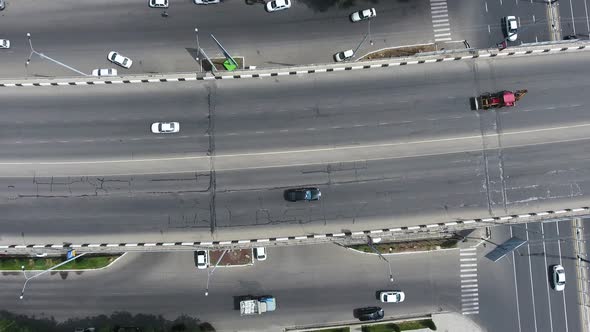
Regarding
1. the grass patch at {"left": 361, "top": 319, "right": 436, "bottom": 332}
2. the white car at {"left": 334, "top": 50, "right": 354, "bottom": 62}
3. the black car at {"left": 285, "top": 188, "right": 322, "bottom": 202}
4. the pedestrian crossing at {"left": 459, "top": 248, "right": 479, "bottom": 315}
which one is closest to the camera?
the black car at {"left": 285, "top": 188, "right": 322, "bottom": 202}

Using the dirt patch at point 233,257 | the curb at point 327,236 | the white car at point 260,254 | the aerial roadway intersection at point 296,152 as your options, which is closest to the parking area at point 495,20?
the aerial roadway intersection at point 296,152

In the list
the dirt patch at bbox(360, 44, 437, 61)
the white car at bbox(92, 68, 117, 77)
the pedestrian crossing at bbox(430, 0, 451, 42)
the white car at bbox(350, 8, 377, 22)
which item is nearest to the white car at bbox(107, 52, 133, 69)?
the white car at bbox(92, 68, 117, 77)

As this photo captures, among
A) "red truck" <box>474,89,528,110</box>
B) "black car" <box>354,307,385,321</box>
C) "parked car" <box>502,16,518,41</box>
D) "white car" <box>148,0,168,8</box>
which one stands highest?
"white car" <box>148,0,168,8</box>

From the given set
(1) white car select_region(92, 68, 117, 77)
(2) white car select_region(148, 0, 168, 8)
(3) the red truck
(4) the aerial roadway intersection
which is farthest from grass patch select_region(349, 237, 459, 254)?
(2) white car select_region(148, 0, 168, 8)

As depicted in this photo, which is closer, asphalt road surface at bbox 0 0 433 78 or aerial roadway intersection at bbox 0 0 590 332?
A: aerial roadway intersection at bbox 0 0 590 332

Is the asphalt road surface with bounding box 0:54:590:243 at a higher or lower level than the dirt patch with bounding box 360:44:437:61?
lower

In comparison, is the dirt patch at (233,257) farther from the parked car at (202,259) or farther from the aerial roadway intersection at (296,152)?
the aerial roadway intersection at (296,152)

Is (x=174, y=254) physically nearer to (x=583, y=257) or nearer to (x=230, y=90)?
(x=230, y=90)

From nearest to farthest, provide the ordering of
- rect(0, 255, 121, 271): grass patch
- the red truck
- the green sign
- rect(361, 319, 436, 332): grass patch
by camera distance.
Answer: the red truck, the green sign, rect(0, 255, 121, 271): grass patch, rect(361, 319, 436, 332): grass patch

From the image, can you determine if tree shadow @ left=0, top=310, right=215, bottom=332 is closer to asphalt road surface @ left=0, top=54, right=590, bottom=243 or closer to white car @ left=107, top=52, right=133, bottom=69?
asphalt road surface @ left=0, top=54, right=590, bottom=243
